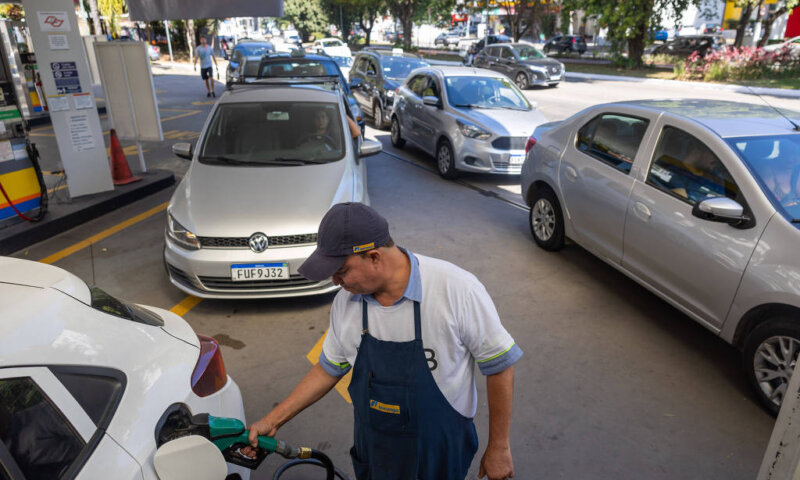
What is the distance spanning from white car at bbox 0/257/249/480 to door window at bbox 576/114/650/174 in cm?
387

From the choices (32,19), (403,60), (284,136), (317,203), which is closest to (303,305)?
(317,203)

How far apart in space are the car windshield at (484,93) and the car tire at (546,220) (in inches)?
132

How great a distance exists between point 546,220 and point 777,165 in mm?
2437

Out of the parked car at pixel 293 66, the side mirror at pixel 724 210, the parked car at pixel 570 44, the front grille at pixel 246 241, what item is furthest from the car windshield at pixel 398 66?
the parked car at pixel 570 44

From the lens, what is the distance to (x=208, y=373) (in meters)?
2.15

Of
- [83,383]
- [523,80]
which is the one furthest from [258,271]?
[523,80]

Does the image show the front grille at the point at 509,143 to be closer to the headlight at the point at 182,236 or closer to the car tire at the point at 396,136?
the car tire at the point at 396,136

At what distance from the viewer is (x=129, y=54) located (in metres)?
7.88

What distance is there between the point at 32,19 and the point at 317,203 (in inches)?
182

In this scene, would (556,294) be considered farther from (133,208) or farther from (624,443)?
(133,208)


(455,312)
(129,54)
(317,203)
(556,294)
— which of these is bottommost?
(556,294)

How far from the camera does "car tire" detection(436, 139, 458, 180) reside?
8555 millimetres

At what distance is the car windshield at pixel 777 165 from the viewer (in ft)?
11.2

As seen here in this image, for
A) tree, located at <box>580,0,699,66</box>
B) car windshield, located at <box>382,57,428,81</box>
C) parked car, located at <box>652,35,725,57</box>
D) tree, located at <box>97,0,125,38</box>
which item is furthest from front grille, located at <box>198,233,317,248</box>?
parked car, located at <box>652,35,725,57</box>
